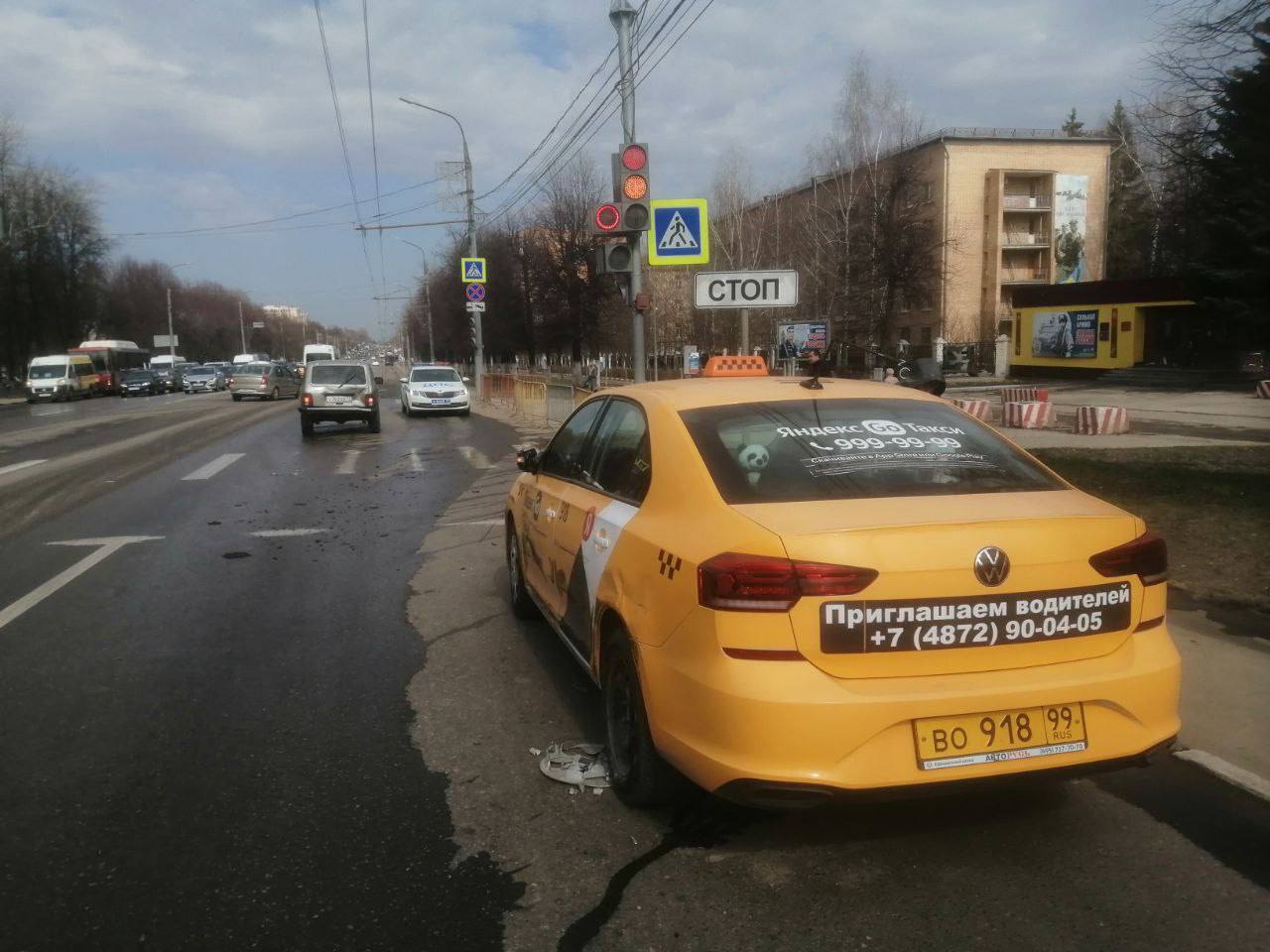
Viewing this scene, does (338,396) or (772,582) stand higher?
(772,582)

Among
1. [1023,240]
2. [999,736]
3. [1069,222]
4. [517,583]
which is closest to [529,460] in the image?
[517,583]

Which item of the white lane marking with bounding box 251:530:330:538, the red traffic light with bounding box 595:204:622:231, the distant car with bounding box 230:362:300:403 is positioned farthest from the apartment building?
the white lane marking with bounding box 251:530:330:538

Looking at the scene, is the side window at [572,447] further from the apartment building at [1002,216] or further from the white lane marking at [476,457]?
the apartment building at [1002,216]

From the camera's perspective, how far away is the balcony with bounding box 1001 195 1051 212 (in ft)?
195

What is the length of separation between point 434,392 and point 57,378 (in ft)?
91.3

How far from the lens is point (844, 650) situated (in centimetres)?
292

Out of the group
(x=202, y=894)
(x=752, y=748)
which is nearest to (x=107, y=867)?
(x=202, y=894)

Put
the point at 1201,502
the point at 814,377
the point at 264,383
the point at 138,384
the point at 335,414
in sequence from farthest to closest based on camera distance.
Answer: the point at 138,384
the point at 264,383
the point at 335,414
the point at 1201,502
the point at 814,377

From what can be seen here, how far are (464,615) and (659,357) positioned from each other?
59081 millimetres

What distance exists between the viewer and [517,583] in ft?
20.2

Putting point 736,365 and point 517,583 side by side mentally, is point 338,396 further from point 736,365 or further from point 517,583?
point 517,583

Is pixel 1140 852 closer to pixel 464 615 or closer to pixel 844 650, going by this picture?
pixel 844 650

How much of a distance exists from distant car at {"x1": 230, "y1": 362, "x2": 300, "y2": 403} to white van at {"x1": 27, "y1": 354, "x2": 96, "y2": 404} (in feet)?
28.5

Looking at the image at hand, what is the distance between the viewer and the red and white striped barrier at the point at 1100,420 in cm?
1692
